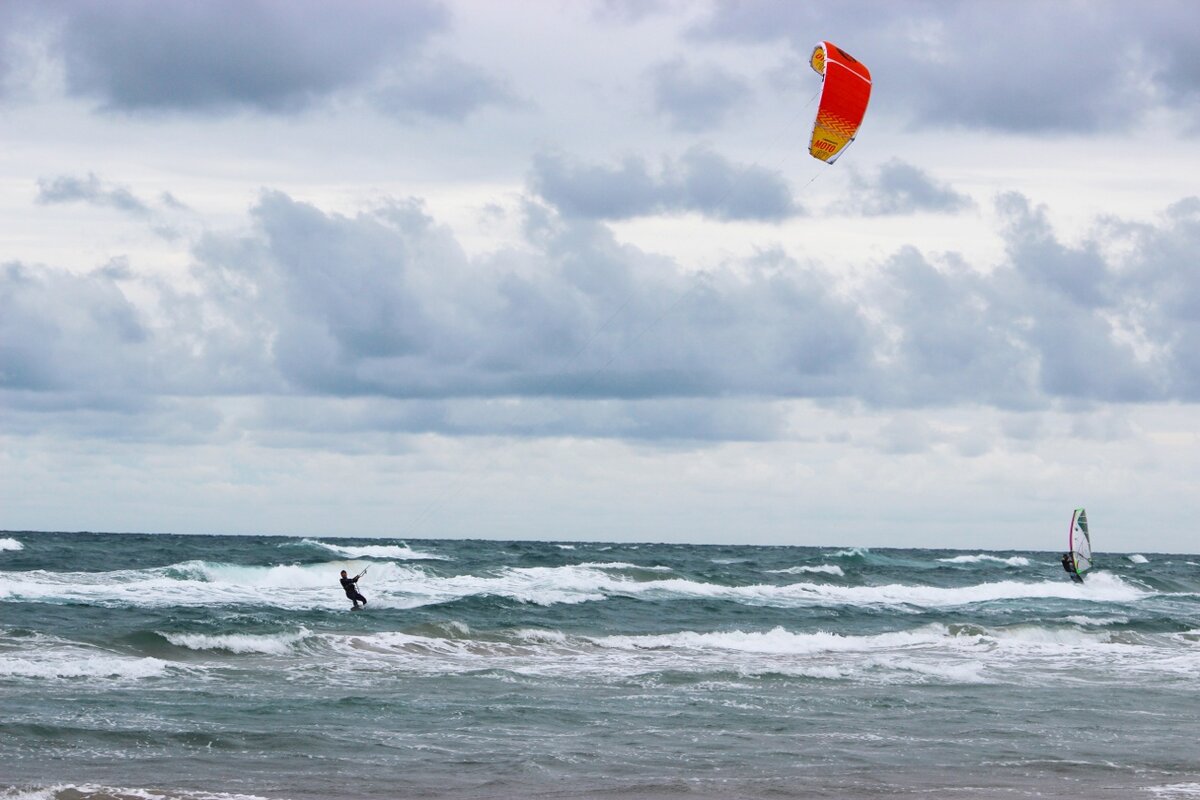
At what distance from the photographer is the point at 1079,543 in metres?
44.1

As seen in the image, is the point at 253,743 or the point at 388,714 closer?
the point at 253,743

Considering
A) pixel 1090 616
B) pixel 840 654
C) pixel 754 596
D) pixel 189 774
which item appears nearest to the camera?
pixel 189 774

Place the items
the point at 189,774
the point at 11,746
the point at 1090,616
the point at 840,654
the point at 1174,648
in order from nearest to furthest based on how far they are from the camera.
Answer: the point at 189,774 → the point at 11,746 → the point at 840,654 → the point at 1174,648 → the point at 1090,616

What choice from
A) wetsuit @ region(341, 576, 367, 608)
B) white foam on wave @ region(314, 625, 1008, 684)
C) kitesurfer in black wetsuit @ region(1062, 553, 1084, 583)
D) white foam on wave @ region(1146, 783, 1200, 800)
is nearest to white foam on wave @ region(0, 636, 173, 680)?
white foam on wave @ region(314, 625, 1008, 684)

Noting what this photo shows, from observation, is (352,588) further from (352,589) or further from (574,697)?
(574,697)

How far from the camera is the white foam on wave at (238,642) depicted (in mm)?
20469

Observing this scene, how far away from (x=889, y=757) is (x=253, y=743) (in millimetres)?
6382

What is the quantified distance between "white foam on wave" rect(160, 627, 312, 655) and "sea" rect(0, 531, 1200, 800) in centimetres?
5

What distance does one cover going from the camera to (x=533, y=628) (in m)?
24.1

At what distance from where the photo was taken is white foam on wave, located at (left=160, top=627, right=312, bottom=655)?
67.2 feet

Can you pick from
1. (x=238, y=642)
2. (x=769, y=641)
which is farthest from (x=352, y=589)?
(x=769, y=641)

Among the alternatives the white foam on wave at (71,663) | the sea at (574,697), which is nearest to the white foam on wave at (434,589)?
the sea at (574,697)

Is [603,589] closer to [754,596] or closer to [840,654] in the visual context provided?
[754,596]

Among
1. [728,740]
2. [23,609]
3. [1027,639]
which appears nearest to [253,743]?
[728,740]
